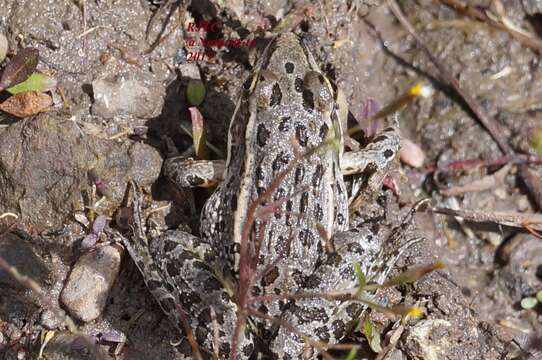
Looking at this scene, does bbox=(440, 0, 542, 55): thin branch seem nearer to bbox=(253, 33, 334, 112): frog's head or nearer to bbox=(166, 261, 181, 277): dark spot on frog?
bbox=(253, 33, 334, 112): frog's head

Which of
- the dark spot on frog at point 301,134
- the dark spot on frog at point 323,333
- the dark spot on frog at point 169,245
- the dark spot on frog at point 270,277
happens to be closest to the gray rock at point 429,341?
the dark spot on frog at point 323,333

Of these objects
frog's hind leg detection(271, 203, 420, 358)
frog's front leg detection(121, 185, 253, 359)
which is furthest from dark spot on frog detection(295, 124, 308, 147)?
frog's front leg detection(121, 185, 253, 359)

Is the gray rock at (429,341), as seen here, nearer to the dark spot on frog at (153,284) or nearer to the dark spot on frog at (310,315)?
the dark spot on frog at (310,315)

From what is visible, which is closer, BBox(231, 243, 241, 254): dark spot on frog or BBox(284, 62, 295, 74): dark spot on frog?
BBox(231, 243, 241, 254): dark spot on frog

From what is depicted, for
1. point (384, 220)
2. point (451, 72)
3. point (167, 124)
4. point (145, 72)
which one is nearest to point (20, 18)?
point (145, 72)

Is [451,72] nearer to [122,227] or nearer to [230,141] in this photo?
[230,141]

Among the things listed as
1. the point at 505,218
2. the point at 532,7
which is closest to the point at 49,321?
the point at 505,218

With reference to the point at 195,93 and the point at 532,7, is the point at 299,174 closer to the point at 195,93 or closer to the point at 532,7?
the point at 195,93
